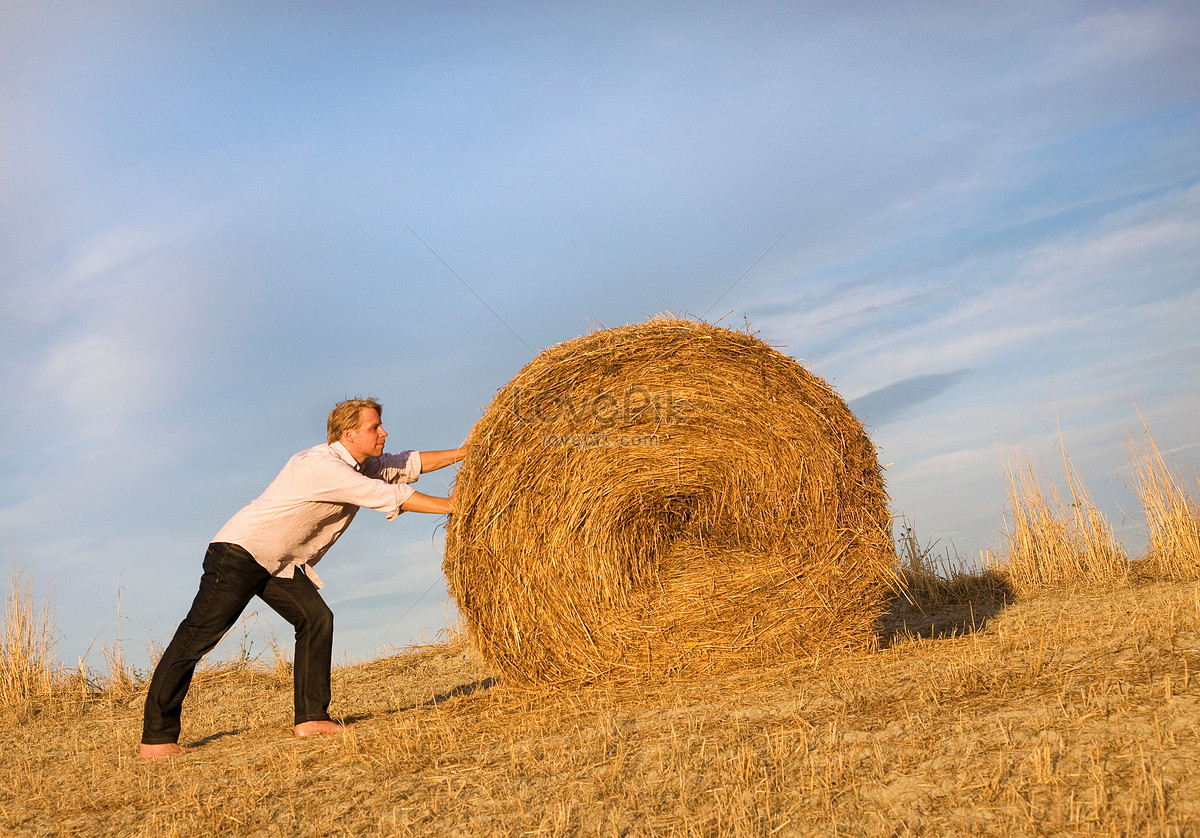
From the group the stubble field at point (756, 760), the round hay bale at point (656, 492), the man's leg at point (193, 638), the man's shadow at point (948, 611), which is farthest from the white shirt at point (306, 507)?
the man's shadow at point (948, 611)

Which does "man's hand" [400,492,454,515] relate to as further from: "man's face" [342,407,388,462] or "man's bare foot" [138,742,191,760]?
"man's bare foot" [138,742,191,760]

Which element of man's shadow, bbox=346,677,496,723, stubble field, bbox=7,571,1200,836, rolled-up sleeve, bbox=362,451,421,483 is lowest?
stubble field, bbox=7,571,1200,836

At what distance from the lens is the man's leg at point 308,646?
5.40m

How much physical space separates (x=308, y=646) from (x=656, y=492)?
7.57 ft

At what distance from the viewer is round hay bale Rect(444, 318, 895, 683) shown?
5.26 meters

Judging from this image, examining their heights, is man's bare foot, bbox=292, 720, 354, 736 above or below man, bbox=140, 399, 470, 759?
below

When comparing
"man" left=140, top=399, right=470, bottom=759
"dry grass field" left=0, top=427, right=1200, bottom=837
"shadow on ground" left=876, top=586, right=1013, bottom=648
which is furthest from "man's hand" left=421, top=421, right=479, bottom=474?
"shadow on ground" left=876, top=586, right=1013, bottom=648

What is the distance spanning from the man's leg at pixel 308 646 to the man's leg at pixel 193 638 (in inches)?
9.1

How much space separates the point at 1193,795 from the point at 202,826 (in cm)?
349

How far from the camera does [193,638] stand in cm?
527

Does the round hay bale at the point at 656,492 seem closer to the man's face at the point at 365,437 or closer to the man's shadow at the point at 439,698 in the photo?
the man's face at the point at 365,437

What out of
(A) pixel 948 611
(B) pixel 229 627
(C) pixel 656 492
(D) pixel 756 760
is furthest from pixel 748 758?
(A) pixel 948 611

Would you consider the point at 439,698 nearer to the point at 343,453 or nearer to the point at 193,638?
the point at 193,638

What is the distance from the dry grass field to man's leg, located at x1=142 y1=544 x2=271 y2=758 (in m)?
0.26
